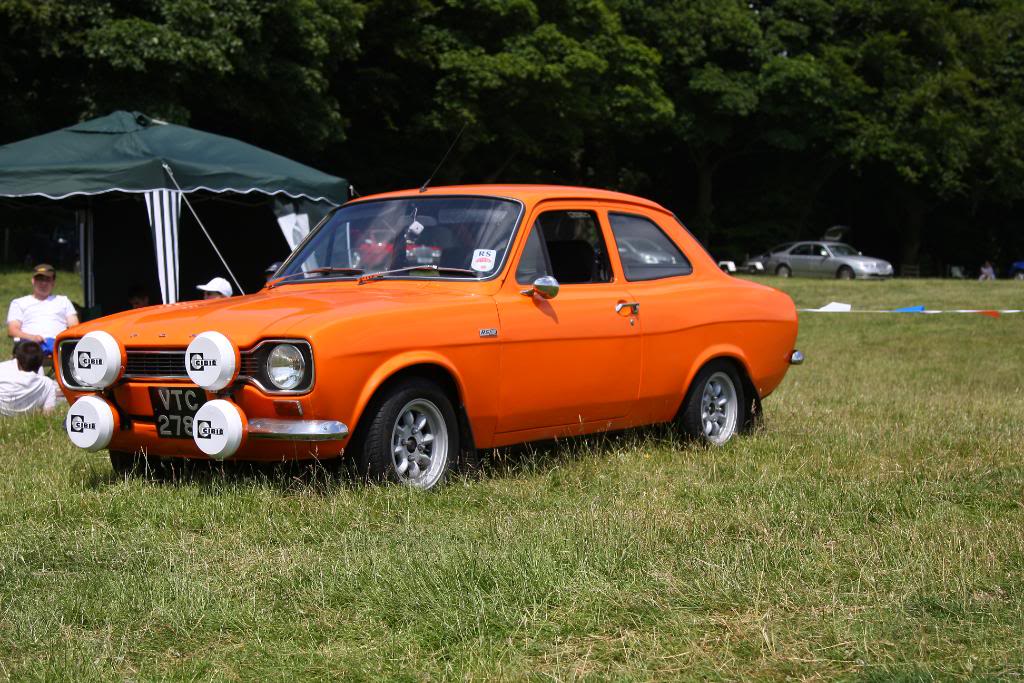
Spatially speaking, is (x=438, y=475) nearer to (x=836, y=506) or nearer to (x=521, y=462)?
(x=521, y=462)

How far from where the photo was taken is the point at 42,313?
1089 cm

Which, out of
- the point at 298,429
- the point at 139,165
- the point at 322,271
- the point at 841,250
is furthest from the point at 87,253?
the point at 841,250

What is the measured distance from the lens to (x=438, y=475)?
6516 mm

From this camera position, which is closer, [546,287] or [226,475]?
[226,475]

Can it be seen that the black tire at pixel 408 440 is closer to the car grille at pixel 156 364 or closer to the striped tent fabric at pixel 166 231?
the car grille at pixel 156 364

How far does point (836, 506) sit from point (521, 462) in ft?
6.75

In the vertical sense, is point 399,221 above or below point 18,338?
above

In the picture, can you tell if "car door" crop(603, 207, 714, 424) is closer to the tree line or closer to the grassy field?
the grassy field

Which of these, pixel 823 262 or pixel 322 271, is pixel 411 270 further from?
pixel 823 262

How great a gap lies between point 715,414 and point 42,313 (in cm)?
594

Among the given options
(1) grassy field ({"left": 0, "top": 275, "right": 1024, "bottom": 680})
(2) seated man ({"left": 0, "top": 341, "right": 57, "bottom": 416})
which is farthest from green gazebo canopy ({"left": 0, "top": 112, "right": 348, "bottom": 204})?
(1) grassy field ({"left": 0, "top": 275, "right": 1024, "bottom": 680})

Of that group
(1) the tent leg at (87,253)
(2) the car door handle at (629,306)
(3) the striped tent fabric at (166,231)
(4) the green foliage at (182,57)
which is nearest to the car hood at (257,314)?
(2) the car door handle at (629,306)

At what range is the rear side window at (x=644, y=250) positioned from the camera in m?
7.89

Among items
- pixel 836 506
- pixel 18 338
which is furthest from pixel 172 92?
pixel 836 506
